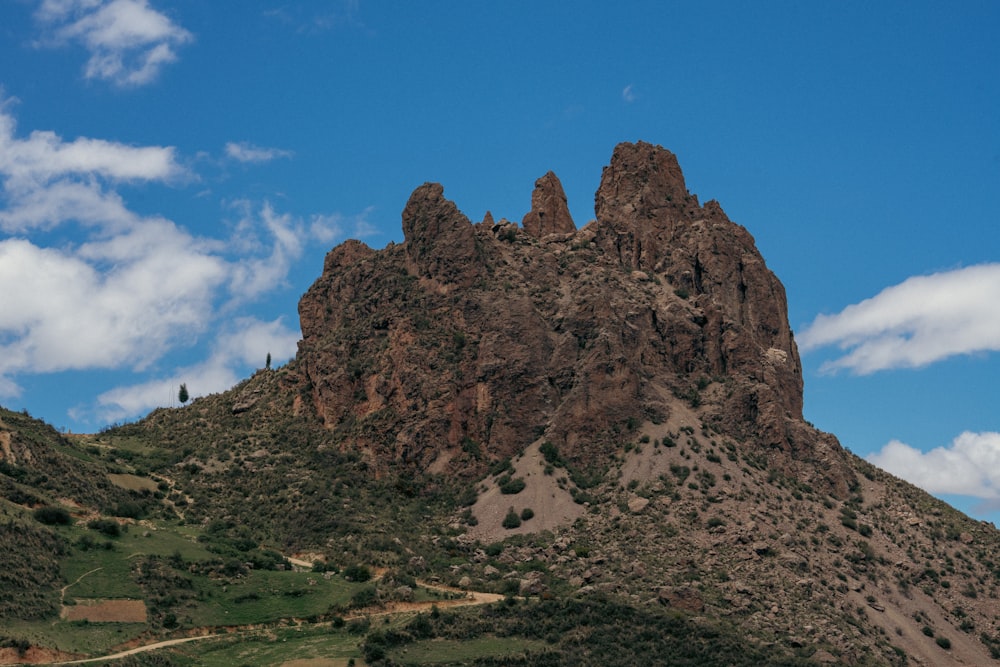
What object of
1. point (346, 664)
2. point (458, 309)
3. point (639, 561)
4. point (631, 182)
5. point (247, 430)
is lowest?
point (346, 664)

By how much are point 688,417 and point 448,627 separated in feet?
135

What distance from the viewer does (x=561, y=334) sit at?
427 feet

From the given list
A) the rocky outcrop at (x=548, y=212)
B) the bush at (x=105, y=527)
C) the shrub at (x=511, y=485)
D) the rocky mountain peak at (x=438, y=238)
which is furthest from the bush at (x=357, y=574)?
the rocky outcrop at (x=548, y=212)

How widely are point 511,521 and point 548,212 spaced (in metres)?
49.6

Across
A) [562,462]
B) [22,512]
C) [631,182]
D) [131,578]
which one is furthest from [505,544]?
[631,182]

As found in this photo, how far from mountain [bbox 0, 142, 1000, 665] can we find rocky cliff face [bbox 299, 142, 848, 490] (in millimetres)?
299

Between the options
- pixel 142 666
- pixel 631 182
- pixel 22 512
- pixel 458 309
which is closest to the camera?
pixel 142 666

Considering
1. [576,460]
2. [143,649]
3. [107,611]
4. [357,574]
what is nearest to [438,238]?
[576,460]

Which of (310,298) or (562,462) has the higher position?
(310,298)

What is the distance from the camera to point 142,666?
270ft

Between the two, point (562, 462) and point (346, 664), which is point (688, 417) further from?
point (346, 664)

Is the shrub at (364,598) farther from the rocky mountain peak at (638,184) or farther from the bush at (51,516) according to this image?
the rocky mountain peak at (638,184)

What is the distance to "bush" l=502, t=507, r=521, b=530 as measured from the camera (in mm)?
114625

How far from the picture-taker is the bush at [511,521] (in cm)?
11462
